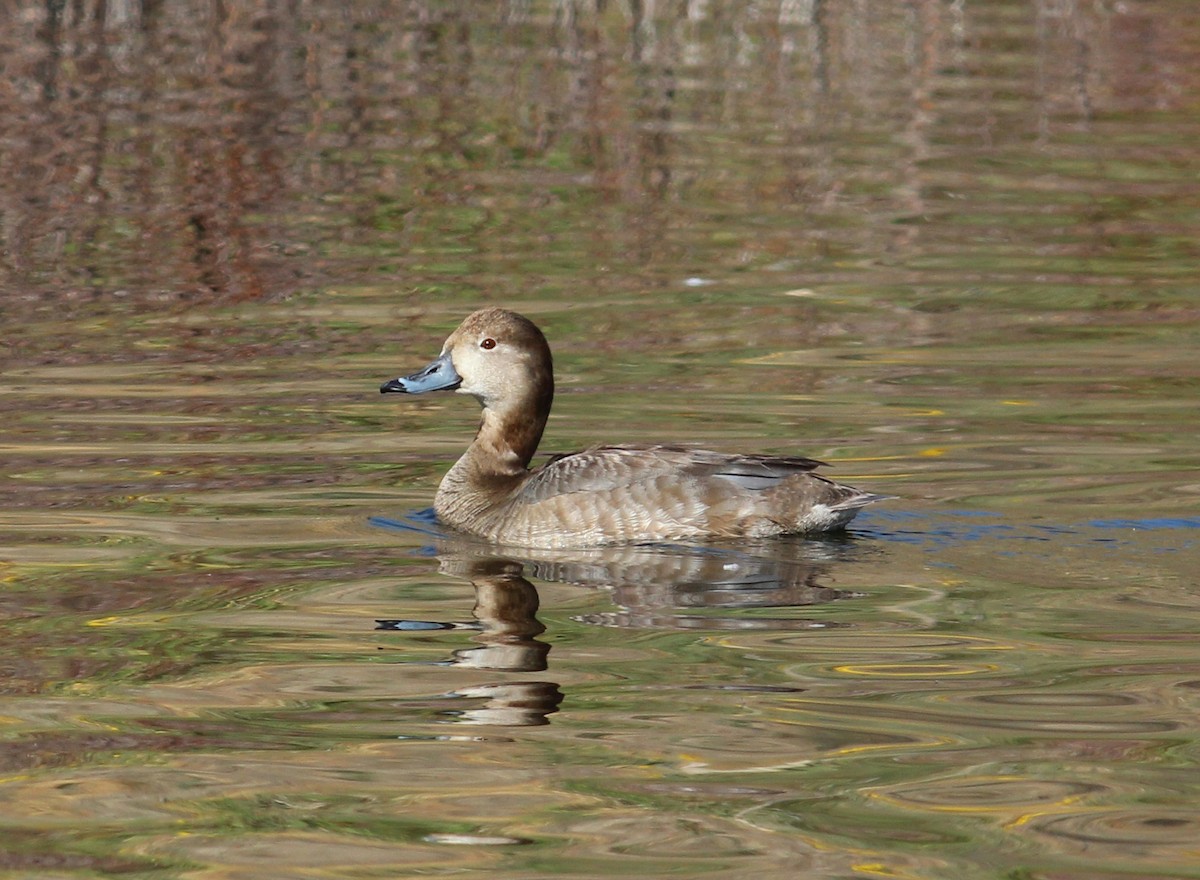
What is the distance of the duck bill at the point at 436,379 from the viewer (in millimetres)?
8586

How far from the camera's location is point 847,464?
8.91 metres

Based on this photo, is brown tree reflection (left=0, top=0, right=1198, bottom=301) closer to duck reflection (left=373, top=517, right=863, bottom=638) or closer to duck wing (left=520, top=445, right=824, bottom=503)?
duck wing (left=520, top=445, right=824, bottom=503)

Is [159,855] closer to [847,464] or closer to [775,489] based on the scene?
[775,489]

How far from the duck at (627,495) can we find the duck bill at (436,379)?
0.06 feet

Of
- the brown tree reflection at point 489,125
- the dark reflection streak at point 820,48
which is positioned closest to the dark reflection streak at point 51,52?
the brown tree reflection at point 489,125

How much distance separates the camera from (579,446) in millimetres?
9336

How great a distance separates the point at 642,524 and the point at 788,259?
241 inches

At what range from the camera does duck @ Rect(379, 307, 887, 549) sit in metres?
7.71

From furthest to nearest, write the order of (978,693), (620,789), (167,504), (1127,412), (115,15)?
(115,15)
(1127,412)
(167,504)
(978,693)
(620,789)

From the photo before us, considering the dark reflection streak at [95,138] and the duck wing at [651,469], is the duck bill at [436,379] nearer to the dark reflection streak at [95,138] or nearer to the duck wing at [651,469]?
the duck wing at [651,469]

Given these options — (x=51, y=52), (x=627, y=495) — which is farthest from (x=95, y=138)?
(x=627, y=495)

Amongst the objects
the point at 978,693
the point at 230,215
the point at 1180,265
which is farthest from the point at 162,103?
the point at 978,693

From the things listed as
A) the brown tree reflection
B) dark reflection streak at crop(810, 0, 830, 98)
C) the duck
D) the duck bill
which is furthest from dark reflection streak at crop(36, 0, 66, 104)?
the duck

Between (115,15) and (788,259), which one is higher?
(115,15)
